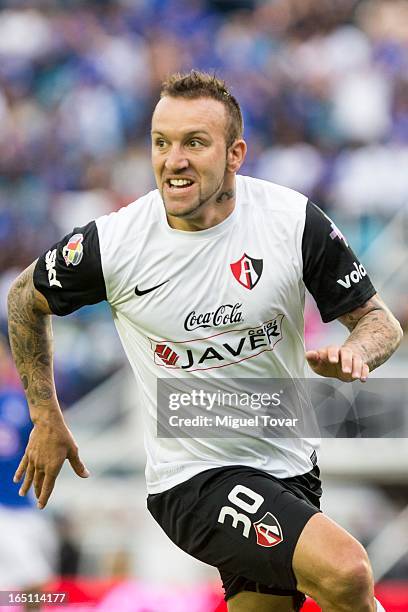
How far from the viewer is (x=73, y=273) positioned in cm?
429

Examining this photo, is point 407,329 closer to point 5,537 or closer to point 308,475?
point 5,537

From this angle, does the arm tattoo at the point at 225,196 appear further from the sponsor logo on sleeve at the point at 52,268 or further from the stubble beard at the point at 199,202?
the sponsor logo on sleeve at the point at 52,268

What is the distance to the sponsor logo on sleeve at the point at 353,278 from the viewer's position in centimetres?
418

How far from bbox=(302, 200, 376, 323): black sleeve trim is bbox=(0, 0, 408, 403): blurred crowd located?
177 inches

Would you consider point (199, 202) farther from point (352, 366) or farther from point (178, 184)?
point (352, 366)

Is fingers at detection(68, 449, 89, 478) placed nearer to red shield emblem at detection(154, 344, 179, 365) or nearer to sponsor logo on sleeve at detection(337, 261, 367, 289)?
red shield emblem at detection(154, 344, 179, 365)

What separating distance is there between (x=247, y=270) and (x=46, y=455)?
3.70 ft

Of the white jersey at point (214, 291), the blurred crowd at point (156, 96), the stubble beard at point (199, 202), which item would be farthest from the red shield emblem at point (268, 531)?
the blurred crowd at point (156, 96)

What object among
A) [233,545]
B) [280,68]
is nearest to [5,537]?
[233,545]

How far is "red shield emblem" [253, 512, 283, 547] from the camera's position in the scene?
389cm

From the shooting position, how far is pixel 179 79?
14.0 ft

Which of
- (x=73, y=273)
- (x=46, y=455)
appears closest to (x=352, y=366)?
(x=73, y=273)

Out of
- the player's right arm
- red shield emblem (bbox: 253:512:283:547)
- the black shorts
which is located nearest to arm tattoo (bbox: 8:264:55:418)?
the player's right arm

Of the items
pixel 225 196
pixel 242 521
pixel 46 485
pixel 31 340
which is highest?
pixel 225 196
